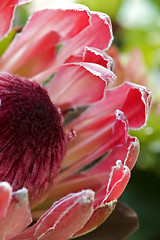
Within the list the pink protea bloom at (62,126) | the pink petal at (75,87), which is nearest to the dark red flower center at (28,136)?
the pink protea bloom at (62,126)

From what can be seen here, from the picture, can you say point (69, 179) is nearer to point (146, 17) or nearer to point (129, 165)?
point (129, 165)

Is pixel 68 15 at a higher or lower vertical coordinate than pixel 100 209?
higher

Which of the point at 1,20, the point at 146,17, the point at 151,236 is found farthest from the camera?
the point at 146,17

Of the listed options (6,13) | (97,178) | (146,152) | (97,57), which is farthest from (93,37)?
(146,152)

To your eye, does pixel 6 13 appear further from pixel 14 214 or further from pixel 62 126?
pixel 14 214

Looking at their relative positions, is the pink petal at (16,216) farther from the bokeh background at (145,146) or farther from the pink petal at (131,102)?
the bokeh background at (145,146)

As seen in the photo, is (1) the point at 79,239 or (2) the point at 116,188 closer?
(2) the point at 116,188

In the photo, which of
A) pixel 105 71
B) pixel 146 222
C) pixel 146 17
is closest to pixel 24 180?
pixel 105 71

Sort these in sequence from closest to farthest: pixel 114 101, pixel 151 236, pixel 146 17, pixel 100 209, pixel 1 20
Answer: pixel 100 209, pixel 1 20, pixel 114 101, pixel 151 236, pixel 146 17
